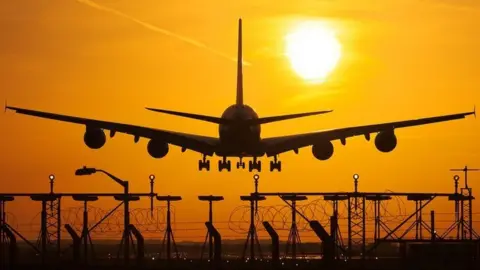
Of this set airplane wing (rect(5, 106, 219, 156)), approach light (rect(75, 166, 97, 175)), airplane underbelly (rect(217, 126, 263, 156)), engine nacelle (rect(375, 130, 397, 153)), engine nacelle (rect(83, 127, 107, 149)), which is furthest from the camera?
engine nacelle (rect(375, 130, 397, 153))

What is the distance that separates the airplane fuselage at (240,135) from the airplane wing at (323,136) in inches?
72.9

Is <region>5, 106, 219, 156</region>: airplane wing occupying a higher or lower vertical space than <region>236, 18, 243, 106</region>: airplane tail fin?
lower

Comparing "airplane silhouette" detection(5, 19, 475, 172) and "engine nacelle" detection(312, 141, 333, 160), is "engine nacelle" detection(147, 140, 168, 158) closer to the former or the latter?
"airplane silhouette" detection(5, 19, 475, 172)

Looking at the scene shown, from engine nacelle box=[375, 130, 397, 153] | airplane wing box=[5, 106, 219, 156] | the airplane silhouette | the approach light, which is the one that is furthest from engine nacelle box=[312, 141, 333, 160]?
the approach light

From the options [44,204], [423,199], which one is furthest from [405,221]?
[44,204]

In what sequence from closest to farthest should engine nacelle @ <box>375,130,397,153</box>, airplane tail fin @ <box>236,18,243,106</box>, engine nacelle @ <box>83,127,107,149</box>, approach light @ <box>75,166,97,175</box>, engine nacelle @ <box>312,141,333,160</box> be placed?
approach light @ <box>75,166,97,175</box> < engine nacelle @ <box>83,127,107,149</box> < engine nacelle @ <box>375,130,397,153</box> < engine nacelle @ <box>312,141,333,160</box> < airplane tail fin @ <box>236,18,243,106</box>

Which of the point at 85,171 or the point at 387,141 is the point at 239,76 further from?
the point at 85,171

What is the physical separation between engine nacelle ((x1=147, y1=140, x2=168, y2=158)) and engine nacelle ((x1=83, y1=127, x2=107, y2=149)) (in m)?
6.60

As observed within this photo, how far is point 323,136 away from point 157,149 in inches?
652

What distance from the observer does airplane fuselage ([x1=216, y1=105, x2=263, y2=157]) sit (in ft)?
386

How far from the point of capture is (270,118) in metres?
109

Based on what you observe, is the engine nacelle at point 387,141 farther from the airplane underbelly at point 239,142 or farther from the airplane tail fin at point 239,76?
the airplane tail fin at point 239,76

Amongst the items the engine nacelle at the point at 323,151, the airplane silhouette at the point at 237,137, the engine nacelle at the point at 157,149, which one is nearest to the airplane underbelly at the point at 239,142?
the airplane silhouette at the point at 237,137

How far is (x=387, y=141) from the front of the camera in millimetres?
118750
